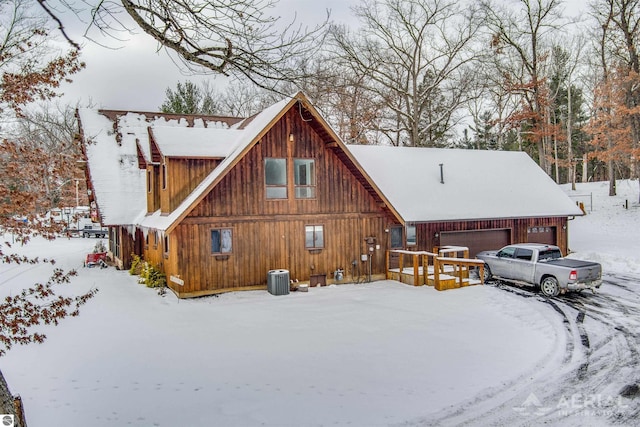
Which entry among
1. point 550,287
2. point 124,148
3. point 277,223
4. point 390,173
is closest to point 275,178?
point 277,223

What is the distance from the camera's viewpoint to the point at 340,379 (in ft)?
27.4

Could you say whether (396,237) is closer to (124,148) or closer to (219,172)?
(219,172)

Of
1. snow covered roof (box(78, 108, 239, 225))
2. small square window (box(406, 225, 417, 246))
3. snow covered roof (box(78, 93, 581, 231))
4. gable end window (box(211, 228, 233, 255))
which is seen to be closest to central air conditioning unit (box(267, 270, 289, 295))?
gable end window (box(211, 228, 233, 255))

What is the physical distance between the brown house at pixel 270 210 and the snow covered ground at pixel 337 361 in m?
1.57

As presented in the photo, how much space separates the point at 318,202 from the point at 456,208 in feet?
24.1

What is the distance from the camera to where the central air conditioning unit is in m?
15.5

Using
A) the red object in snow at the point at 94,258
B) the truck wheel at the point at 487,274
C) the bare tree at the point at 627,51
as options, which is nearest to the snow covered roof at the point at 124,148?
the red object in snow at the point at 94,258

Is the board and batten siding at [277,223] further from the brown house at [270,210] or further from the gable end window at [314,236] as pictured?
the gable end window at [314,236]

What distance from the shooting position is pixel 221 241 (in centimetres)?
1577

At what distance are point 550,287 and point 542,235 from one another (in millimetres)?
8771

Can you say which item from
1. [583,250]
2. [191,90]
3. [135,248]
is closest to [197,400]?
[135,248]

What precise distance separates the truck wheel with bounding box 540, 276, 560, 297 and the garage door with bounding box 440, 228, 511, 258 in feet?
18.9

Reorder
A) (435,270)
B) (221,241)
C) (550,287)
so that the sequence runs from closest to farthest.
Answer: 1. (550,287)
2. (221,241)
3. (435,270)

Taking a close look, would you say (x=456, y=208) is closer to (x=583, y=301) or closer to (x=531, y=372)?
(x=583, y=301)
